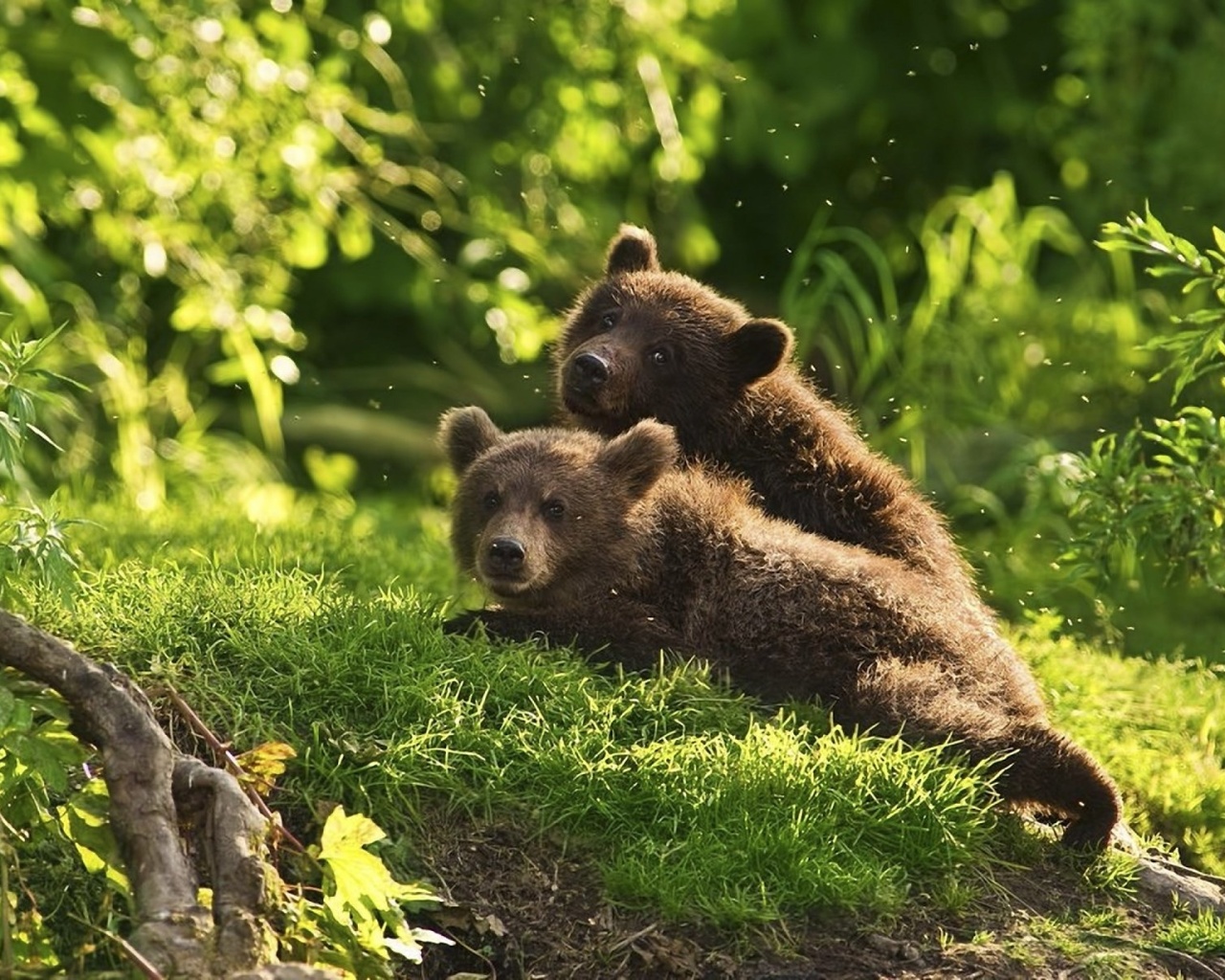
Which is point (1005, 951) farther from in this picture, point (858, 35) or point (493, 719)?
point (858, 35)

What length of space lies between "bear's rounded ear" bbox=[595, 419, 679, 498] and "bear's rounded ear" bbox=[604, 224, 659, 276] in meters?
1.55

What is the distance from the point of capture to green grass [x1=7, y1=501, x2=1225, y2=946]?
4.80 meters

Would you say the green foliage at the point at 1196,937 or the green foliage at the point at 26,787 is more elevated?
the green foliage at the point at 26,787

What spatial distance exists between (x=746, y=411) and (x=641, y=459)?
2.88 ft

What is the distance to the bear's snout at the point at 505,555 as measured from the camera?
583 centimetres

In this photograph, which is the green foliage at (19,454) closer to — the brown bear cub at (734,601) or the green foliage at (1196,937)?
the brown bear cub at (734,601)

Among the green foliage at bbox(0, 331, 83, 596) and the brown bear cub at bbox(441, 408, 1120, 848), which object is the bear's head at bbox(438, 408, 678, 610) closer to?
the brown bear cub at bbox(441, 408, 1120, 848)

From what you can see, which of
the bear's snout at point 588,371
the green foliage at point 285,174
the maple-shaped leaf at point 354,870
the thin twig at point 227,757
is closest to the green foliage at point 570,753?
the thin twig at point 227,757

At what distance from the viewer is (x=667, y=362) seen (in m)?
6.86

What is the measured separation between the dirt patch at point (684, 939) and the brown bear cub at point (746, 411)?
1.66 metres

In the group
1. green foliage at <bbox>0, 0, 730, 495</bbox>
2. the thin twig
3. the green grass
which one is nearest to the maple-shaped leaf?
the thin twig

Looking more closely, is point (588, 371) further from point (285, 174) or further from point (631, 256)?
point (285, 174)

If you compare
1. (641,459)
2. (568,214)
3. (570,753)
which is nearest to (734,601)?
(641,459)

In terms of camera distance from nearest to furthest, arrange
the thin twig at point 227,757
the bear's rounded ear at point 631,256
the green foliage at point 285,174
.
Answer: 1. the thin twig at point 227,757
2. the bear's rounded ear at point 631,256
3. the green foliage at point 285,174
